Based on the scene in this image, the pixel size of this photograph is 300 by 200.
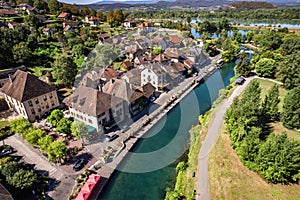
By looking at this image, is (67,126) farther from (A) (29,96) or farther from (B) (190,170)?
(B) (190,170)

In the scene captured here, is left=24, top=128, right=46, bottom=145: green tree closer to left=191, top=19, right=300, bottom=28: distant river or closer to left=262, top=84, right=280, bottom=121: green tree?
left=262, top=84, right=280, bottom=121: green tree

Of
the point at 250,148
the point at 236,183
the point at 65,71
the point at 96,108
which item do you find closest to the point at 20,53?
the point at 65,71

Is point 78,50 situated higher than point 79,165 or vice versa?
point 78,50

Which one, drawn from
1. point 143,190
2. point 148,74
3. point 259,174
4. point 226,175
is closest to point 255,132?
point 259,174

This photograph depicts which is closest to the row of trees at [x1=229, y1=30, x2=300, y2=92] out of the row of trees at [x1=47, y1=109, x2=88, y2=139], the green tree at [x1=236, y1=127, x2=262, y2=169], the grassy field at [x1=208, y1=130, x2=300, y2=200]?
the green tree at [x1=236, y1=127, x2=262, y2=169]

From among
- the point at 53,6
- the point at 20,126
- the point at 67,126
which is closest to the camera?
the point at 20,126

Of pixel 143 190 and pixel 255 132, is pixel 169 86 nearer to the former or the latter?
pixel 255 132
